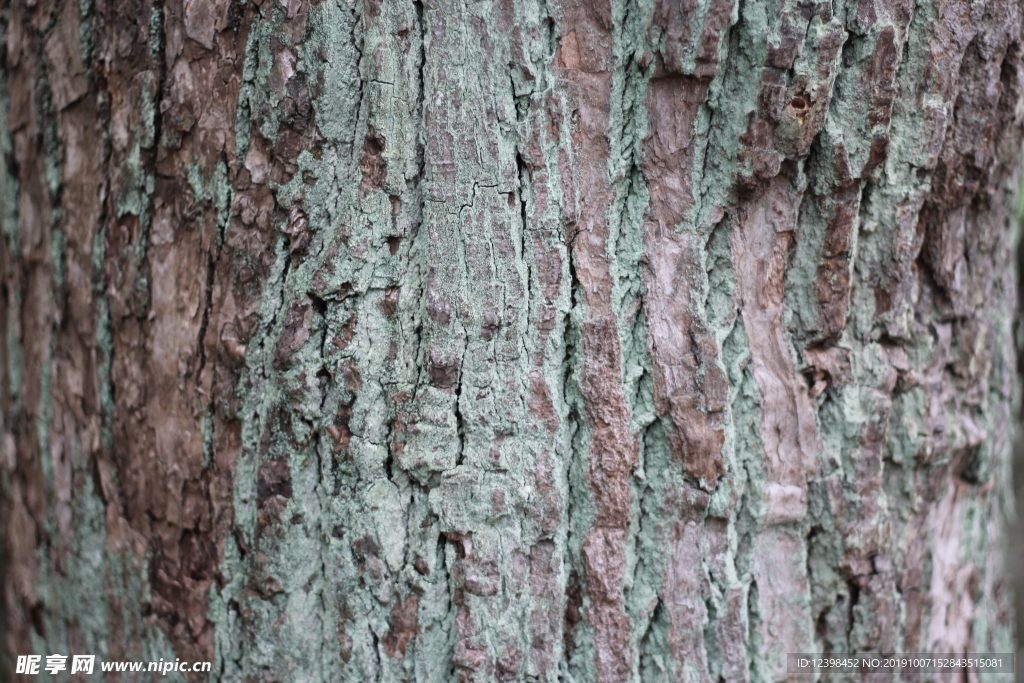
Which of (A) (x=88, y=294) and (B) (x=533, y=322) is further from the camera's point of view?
(A) (x=88, y=294)

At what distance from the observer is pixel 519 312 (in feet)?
3.06

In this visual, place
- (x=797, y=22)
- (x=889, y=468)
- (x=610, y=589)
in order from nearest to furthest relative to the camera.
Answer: (x=797, y=22), (x=610, y=589), (x=889, y=468)

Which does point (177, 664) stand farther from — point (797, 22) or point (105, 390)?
point (797, 22)

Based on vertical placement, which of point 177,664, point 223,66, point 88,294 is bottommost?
point 177,664

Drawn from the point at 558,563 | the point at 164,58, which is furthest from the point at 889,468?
the point at 164,58

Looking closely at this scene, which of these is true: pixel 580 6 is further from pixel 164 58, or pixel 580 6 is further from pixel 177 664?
pixel 177 664

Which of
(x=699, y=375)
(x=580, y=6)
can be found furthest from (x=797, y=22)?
(x=699, y=375)

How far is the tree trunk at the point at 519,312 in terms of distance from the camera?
3.02 feet

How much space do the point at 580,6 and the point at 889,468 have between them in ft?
2.80

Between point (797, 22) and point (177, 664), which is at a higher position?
point (797, 22)

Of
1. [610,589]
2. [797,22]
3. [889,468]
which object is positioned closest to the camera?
[797,22]

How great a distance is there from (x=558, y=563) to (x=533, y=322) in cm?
35

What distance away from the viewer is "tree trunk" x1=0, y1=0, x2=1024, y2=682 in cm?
92

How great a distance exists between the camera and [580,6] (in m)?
0.90
